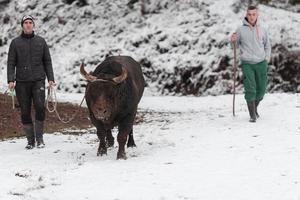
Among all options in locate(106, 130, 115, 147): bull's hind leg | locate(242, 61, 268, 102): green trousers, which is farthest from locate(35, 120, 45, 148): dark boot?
locate(242, 61, 268, 102): green trousers

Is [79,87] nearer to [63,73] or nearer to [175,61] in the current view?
[63,73]

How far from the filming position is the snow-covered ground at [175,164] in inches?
266

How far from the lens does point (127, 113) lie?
895 centimetres

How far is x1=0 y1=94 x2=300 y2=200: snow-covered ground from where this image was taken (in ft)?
22.2

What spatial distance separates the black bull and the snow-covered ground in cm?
49

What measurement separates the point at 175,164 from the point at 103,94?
5.04 ft

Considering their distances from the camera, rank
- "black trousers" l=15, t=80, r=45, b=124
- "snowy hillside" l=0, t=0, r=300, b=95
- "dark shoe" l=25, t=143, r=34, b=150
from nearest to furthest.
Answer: "black trousers" l=15, t=80, r=45, b=124, "dark shoe" l=25, t=143, r=34, b=150, "snowy hillside" l=0, t=0, r=300, b=95

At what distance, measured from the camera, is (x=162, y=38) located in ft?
77.9

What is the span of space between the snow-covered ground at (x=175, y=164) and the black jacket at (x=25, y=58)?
1403 millimetres

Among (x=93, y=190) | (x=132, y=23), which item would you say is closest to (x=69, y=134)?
(x=93, y=190)

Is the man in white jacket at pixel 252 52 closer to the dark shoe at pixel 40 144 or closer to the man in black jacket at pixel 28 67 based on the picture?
the man in black jacket at pixel 28 67

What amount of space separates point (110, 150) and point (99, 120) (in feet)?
3.28

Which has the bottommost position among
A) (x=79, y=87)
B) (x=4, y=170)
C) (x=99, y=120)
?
(x=79, y=87)

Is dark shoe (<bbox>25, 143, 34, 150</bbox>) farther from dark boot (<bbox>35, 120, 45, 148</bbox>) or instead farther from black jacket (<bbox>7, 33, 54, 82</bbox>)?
black jacket (<bbox>7, 33, 54, 82</bbox>)
